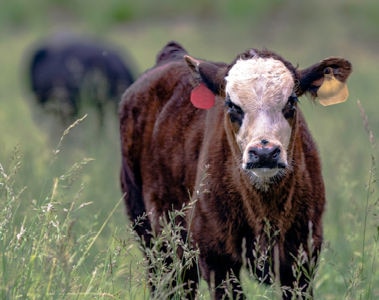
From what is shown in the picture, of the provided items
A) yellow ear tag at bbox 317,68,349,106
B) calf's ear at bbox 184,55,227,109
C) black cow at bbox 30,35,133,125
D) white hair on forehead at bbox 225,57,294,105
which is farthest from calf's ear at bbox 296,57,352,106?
black cow at bbox 30,35,133,125

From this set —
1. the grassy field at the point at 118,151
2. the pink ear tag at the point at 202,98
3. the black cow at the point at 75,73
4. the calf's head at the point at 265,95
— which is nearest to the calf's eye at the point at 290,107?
the calf's head at the point at 265,95

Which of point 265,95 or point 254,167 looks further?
point 265,95

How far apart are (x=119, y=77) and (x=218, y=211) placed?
33.5 ft

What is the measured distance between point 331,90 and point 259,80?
0.53m

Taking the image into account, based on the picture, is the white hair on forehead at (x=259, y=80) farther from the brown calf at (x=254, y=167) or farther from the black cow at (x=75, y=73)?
the black cow at (x=75, y=73)

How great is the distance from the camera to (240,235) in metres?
6.00

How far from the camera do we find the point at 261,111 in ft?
19.0

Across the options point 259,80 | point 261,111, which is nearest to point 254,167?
point 261,111

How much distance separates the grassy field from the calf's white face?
51 cm

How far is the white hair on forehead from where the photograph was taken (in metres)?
5.88

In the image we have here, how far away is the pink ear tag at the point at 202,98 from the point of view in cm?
636

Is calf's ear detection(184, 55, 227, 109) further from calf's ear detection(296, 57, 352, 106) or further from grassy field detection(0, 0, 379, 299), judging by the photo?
grassy field detection(0, 0, 379, 299)

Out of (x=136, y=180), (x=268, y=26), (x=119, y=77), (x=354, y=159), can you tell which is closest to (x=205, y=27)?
(x=268, y=26)

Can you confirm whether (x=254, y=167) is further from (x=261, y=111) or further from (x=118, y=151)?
(x=118, y=151)
